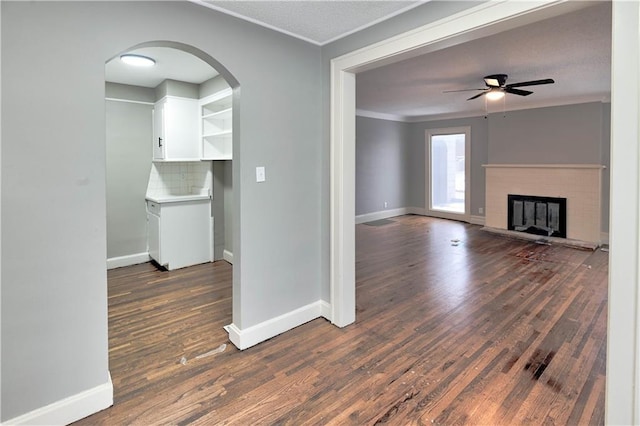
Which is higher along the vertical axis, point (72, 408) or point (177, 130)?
point (177, 130)

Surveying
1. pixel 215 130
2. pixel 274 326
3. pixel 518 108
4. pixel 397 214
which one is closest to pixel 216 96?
pixel 215 130

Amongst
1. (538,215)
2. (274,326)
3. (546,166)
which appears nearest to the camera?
(274,326)

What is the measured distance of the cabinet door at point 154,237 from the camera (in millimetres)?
4500

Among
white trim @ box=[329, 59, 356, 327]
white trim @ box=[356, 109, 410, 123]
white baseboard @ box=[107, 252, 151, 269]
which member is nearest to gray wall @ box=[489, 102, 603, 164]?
white trim @ box=[356, 109, 410, 123]

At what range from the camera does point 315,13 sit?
2.40m

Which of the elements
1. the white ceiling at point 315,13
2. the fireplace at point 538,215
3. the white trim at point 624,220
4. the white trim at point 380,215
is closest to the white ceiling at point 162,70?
the white ceiling at point 315,13

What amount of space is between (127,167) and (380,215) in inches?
222

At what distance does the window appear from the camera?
340 inches

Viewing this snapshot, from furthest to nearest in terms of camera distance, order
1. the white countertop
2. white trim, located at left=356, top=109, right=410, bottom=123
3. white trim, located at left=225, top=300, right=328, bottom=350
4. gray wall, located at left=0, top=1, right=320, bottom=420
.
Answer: white trim, located at left=356, top=109, right=410, bottom=123
the white countertop
white trim, located at left=225, top=300, right=328, bottom=350
gray wall, located at left=0, top=1, right=320, bottom=420

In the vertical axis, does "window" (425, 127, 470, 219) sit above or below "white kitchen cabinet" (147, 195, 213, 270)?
above

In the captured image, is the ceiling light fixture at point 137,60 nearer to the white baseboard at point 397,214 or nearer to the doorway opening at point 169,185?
the doorway opening at point 169,185

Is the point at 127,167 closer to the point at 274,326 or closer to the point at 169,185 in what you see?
the point at 169,185

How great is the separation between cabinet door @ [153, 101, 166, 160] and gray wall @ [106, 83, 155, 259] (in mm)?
112

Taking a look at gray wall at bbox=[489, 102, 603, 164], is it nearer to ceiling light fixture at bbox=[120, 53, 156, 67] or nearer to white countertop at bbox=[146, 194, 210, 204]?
white countertop at bbox=[146, 194, 210, 204]
